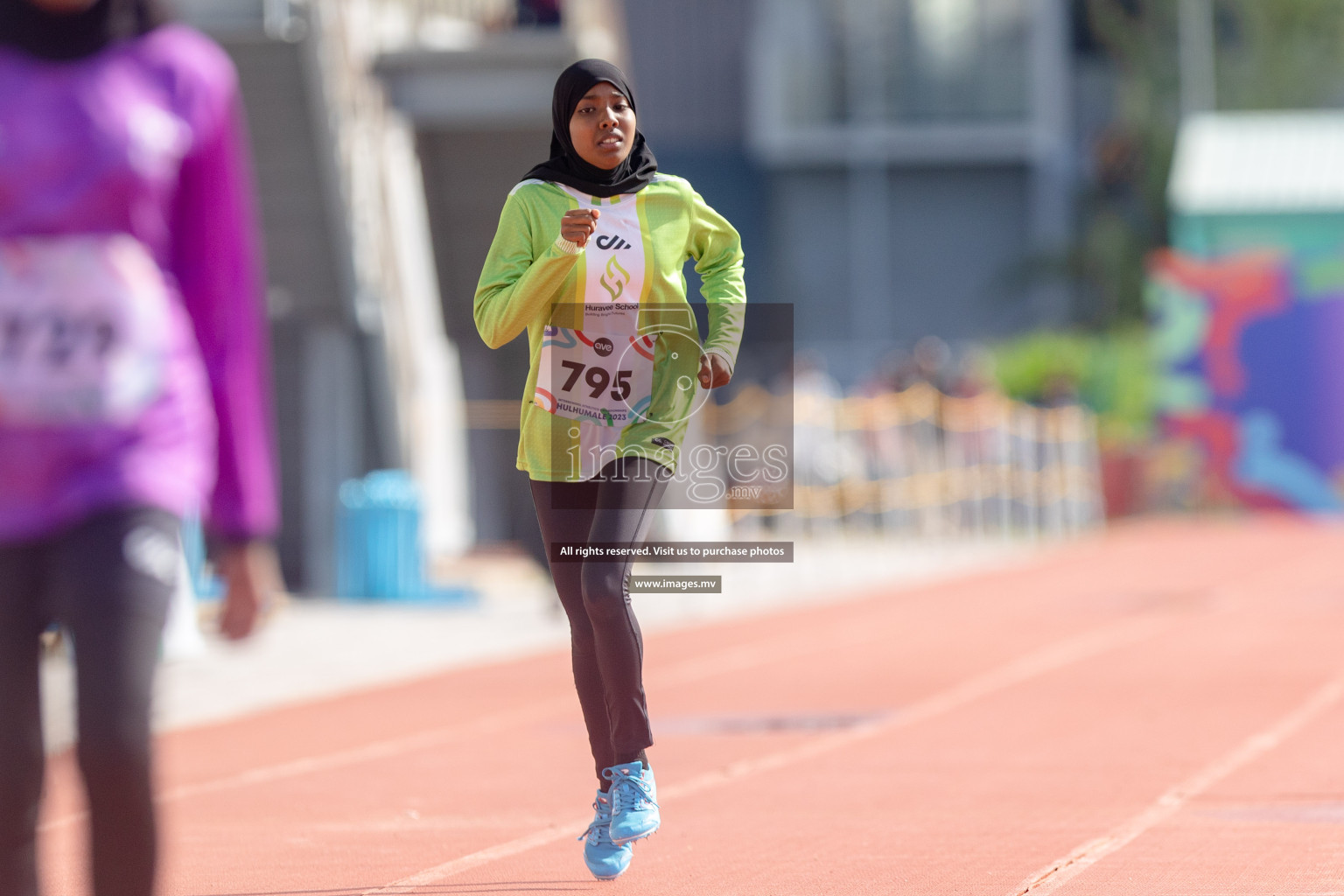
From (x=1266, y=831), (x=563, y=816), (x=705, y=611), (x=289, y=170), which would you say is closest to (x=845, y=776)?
(x=563, y=816)

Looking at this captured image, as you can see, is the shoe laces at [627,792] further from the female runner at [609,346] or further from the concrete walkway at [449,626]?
the concrete walkway at [449,626]

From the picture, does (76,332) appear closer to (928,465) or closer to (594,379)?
(594,379)

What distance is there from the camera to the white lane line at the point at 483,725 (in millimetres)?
8320

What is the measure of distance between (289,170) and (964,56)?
2571 cm

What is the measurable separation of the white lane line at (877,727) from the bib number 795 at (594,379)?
142cm

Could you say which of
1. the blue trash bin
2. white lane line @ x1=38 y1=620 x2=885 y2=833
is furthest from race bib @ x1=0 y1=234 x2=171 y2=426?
the blue trash bin

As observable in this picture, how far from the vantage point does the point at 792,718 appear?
10.3 m

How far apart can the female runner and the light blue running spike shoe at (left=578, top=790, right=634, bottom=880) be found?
0.05 m

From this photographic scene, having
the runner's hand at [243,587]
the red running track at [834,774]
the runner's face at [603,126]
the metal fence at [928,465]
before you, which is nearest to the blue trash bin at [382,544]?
the red running track at [834,774]

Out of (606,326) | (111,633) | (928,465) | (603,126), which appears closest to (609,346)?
(606,326)

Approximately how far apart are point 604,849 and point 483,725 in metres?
4.67

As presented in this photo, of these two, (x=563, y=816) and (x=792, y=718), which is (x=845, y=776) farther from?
(x=792, y=718)

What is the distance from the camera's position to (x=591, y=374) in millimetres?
5328

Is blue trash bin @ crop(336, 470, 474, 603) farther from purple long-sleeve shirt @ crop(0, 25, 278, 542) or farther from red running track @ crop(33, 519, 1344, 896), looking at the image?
purple long-sleeve shirt @ crop(0, 25, 278, 542)
